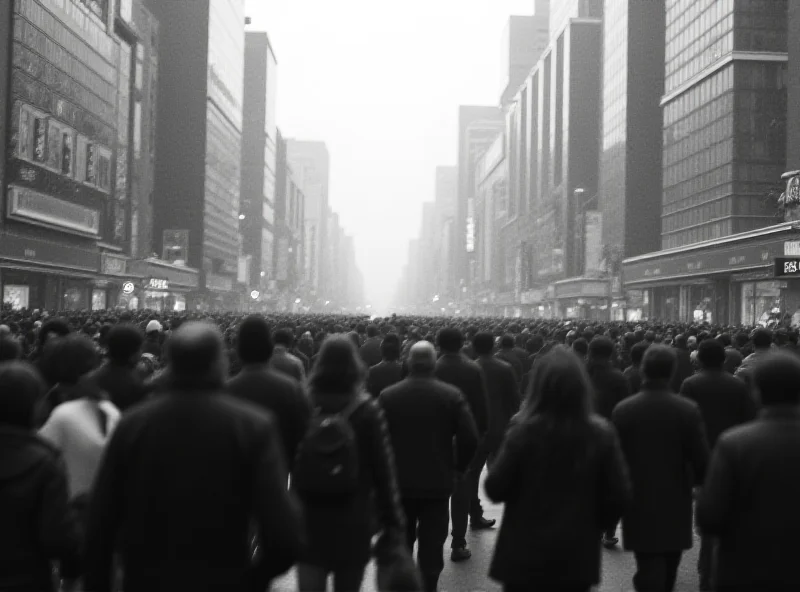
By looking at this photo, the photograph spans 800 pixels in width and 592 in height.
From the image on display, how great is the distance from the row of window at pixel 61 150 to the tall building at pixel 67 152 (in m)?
0.07

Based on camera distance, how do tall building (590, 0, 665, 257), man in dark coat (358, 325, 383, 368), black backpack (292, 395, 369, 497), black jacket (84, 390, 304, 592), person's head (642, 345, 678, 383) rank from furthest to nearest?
tall building (590, 0, 665, 257) < man in dark coat (358, 325, 383, 368) < person's head (642, 345, 678, 383) < black backpack (292, 395, 369, 497) < black jacket (84, 390, 304, 592)

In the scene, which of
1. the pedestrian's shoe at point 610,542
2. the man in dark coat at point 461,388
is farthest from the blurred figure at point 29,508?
Answer: the pedestrian's shoe at point 610,542

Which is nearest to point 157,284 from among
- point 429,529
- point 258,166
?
point 429,529

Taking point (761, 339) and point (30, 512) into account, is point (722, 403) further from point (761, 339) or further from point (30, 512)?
point (30, 512)

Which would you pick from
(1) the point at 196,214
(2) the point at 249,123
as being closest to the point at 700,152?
(1) the point at 196,214

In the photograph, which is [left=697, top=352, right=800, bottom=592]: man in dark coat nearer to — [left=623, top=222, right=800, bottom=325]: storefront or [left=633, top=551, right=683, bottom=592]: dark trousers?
[left=633, top=551, right=683, bottom=592]: dark trousers

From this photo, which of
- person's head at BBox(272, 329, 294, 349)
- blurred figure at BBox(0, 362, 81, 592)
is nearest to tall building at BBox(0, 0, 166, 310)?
person's head at BBox(272, 329, 294, 349)

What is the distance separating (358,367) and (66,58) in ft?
221

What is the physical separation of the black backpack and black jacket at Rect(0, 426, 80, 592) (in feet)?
3.83

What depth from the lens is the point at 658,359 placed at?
6.63m

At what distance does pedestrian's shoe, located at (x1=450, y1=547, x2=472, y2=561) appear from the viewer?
30.7 feet

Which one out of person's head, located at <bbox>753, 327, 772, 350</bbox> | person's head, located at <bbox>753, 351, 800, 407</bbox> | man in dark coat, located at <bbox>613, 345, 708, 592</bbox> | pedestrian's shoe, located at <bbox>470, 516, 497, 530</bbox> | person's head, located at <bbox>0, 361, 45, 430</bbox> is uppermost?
person's head, located at <bbox>753, 327, 772, 350</bbox>

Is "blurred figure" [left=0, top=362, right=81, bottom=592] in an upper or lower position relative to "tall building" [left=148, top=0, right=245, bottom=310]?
lower

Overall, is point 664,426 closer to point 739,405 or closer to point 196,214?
point 739,405
